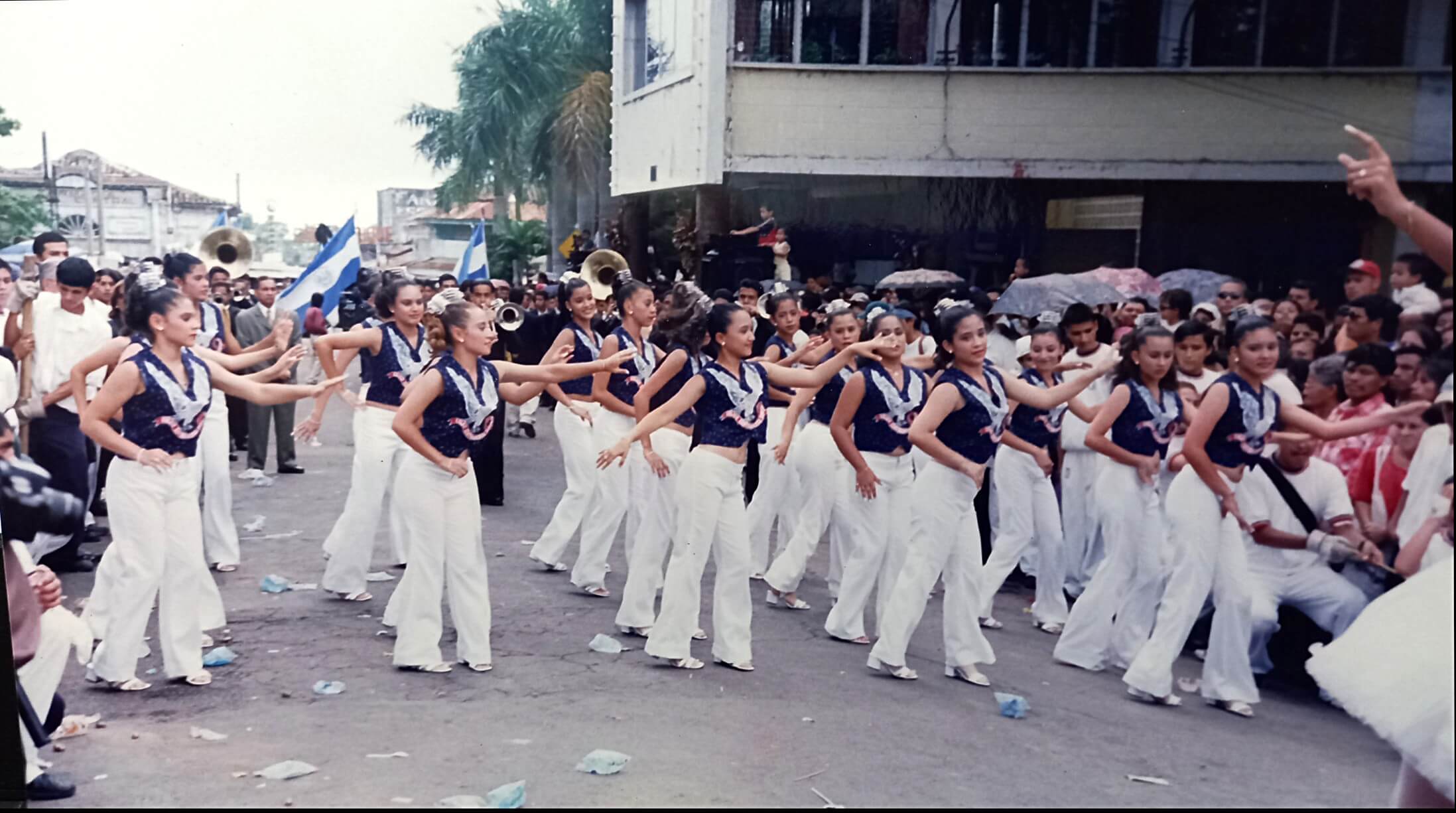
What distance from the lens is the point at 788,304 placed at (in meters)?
6.29

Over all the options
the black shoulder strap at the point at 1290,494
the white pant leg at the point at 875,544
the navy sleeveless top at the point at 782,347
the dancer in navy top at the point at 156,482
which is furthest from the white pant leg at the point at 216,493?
the black shoulder strap at the point at 1290,494

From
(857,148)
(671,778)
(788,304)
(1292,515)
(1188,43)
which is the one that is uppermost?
(1188,43)

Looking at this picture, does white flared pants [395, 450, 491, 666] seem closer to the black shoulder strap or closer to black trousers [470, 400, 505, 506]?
black trousers [470, 400, 505, 506]

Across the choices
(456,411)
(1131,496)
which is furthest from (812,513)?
(456,411)

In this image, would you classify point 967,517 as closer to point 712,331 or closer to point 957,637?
point 957,637

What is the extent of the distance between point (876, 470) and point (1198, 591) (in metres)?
2.17

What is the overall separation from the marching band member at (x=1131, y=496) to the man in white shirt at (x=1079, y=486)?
2.98ft

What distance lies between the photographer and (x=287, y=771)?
453cm

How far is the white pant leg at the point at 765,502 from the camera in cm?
768

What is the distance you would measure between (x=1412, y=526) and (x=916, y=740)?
6.60 feet

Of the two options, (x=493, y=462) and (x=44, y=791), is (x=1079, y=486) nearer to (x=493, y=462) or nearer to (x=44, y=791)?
(x=493, y=462)

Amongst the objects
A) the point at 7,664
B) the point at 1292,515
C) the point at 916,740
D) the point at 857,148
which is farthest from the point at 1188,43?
the point at 7,664

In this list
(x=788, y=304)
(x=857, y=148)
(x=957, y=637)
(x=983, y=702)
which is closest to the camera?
(x=857, y=148)

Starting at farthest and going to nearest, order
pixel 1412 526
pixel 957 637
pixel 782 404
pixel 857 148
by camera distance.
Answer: pixel 782 404, pixel 957 637, pixel 857 148, pixel 1412 526
